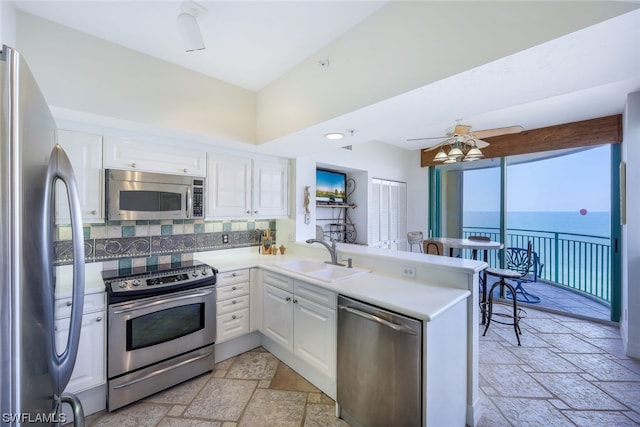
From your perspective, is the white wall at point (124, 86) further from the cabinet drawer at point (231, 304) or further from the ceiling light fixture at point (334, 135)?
the cabinet drawer at point (231, 304)

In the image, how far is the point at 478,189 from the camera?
5027 mm

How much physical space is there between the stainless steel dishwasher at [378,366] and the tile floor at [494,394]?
1.03 ft

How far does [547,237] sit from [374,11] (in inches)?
216

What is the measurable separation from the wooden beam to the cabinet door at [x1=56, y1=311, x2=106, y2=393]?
5384 mm

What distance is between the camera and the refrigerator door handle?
0.76 metres

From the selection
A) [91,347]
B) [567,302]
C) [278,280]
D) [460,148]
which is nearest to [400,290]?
[278,280]

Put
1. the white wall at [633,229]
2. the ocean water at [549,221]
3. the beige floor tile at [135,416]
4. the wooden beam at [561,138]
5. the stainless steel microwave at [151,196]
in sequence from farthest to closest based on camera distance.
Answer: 1. the ocean water at [549,221]
2. the wooden beam at [561,138]
3. the white wall at [633,229]
4. the stainless steel microwave at [151,196]
5. the beige floor tile at [135,416]

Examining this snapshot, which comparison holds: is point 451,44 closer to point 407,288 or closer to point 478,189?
point 407,288

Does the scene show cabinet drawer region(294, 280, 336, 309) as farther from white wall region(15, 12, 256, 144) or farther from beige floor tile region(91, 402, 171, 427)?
white wall region(15, 12, 256, 144)

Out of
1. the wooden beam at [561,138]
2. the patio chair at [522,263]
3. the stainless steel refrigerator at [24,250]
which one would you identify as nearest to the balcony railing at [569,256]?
the patio chair at [522,263]

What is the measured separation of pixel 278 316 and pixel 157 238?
150cm

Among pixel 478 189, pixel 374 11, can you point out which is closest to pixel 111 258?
pixel 374 11

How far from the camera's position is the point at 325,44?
Result: 205 cm

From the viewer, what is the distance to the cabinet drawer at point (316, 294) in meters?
2.07
